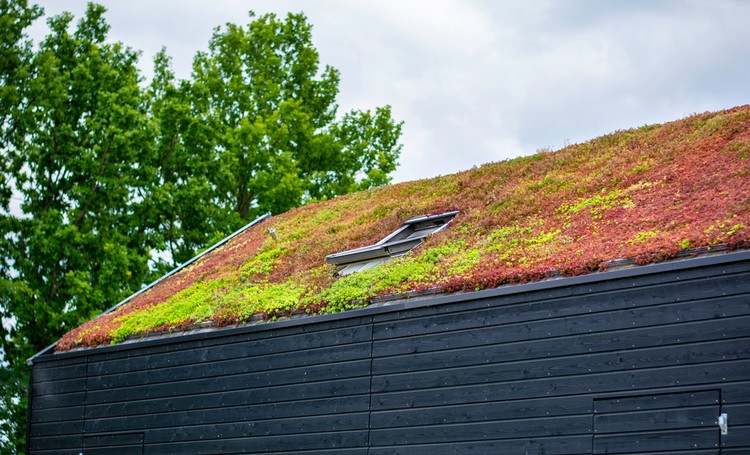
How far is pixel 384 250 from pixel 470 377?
3.77 m

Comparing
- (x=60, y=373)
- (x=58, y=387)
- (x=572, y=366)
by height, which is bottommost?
(x=58, y=387)

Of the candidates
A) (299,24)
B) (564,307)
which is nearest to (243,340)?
(564,307)

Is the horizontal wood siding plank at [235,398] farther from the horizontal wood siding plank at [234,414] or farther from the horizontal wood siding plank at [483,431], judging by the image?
the horizontal wood siding plank at [483,431]

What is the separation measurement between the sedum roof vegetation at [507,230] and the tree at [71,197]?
25.3 feet

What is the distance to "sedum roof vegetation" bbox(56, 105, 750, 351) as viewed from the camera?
805 cm

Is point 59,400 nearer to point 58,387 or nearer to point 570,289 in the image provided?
point 58,387

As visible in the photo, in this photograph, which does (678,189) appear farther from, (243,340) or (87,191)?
(87,191)

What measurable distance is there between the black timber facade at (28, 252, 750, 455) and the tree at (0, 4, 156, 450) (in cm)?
1023

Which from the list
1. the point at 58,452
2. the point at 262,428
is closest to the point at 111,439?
the point at 58,452

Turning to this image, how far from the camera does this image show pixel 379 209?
14.4m

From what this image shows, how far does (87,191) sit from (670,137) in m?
19.4

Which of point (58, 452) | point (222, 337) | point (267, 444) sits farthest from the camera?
point (58, 452)

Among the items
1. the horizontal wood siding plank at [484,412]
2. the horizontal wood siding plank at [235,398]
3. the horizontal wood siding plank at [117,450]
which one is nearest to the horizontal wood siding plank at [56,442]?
the horizontal wood siding plank at [117,450]

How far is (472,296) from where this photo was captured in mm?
8383
